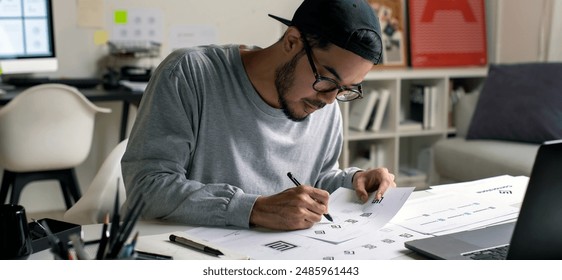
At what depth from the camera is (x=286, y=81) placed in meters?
1.48

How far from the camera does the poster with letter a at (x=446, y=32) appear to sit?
4191mm

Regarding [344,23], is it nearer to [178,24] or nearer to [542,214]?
[542,214]

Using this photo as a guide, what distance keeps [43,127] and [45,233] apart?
1.87 meters

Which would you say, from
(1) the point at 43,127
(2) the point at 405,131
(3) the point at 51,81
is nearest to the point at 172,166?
(1) the point at 43,127

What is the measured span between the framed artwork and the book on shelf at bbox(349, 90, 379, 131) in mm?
305

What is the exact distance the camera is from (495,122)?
345cm

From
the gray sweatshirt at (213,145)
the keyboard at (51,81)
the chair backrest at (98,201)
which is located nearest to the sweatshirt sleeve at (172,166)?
the gray sweatshirt at (213,145)

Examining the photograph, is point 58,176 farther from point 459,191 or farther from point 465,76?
point 465,76

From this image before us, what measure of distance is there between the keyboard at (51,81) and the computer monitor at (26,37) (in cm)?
5

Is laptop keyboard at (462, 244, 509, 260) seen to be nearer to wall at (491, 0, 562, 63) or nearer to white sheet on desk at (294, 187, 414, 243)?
white sheet on desk at (294, 187, 414, 243)

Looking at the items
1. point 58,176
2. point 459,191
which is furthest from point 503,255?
point 58,176

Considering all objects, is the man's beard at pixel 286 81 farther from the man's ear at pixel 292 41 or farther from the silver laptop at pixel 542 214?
the silver laptop at pixel 542 214

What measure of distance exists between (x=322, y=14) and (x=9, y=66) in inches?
92.0
